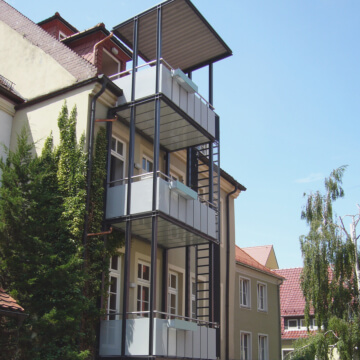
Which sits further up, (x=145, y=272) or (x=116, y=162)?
(x=116, y=162)

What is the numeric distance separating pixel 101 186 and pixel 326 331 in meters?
13.2

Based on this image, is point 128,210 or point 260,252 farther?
point 260,252

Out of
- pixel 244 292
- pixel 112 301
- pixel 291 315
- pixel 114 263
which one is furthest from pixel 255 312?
pixel 291 315

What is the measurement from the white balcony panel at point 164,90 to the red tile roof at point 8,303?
6186 millimetres

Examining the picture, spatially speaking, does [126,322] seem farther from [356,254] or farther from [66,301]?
[356,254]

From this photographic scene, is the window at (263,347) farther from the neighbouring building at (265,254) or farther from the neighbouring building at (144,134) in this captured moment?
the neighbouring building at (265,254)

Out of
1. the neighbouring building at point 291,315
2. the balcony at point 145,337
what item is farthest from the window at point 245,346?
the neighbouring building at point 291,315

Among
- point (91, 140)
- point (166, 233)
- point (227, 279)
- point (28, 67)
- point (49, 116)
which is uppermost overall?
point (28, 67)

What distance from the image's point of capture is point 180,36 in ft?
59.6

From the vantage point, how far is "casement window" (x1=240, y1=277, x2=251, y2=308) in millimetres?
24438

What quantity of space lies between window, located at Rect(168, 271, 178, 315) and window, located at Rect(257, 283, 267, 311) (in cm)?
913

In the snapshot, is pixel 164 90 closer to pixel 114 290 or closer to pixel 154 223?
pixel 154 223

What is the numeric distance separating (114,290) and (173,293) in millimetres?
3088

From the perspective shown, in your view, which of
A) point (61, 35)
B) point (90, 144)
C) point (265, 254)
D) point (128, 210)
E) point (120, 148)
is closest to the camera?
point (128, 210)
